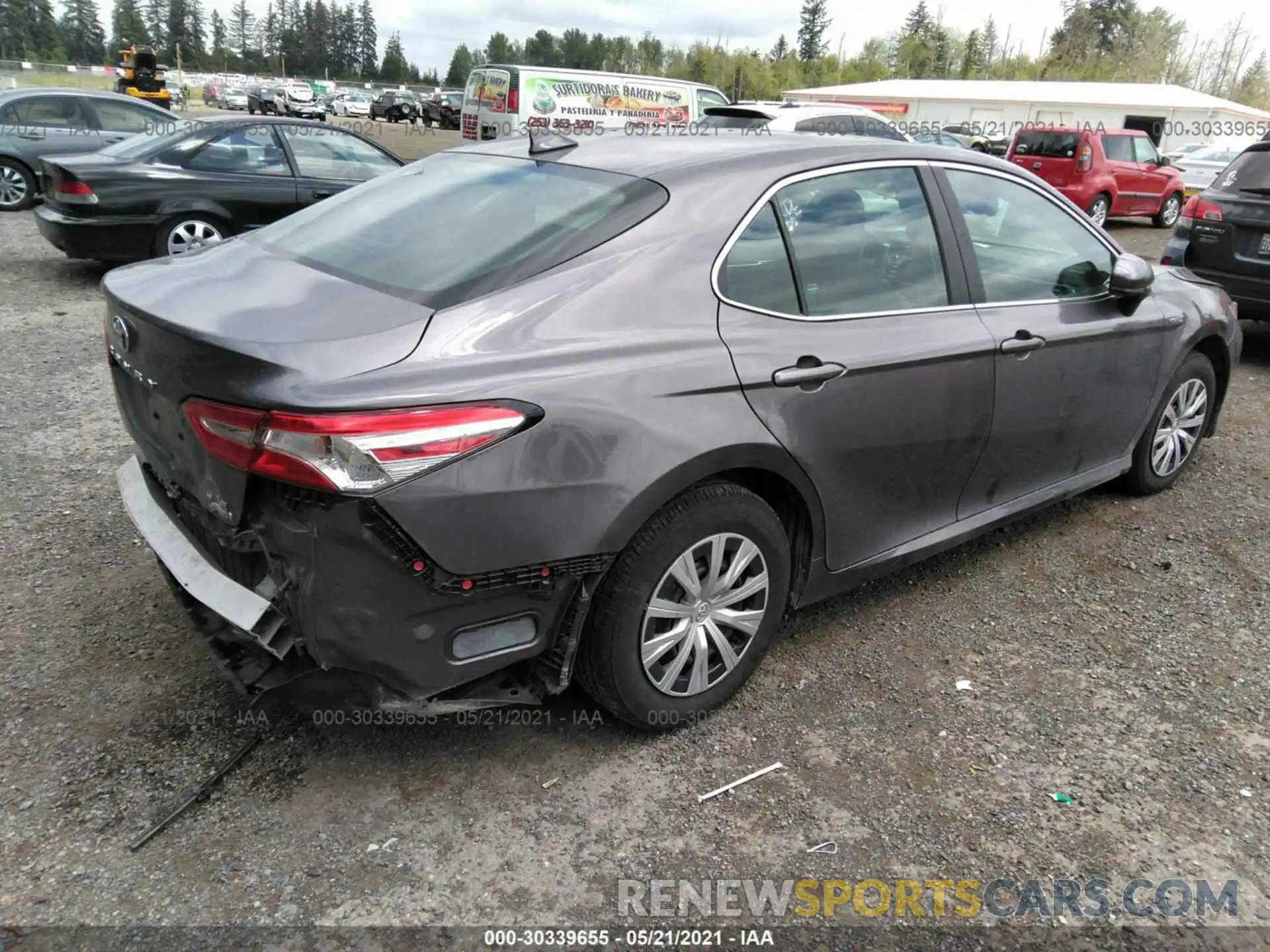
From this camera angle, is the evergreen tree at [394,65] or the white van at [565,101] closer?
the white van at [565,101]

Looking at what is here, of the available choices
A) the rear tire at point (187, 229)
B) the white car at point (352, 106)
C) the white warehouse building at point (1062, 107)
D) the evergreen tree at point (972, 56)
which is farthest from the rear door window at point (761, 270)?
the evergreen tree at point (972, 56)

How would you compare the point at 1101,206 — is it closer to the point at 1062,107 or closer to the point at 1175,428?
the point at 1175,428

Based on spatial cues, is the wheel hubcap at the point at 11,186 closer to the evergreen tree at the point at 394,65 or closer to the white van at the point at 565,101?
the white van at the point at 565,101

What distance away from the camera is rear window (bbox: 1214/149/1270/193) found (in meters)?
6.77

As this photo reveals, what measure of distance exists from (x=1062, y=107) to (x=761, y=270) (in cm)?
5159

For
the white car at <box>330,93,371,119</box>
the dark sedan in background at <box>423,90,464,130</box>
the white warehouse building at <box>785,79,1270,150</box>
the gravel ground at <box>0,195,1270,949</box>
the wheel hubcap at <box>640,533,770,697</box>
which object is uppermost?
the white warehouse building at <box>785,79,1270,150</box>

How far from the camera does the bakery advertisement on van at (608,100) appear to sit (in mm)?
16500

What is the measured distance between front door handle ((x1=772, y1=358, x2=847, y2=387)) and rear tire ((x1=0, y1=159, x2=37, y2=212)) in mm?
12607

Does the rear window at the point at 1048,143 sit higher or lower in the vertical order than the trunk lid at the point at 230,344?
higher

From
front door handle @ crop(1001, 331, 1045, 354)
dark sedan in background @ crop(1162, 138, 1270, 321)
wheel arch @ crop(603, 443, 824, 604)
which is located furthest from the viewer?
dark sedan in background @ crop(1162, 138, 1270, 321)

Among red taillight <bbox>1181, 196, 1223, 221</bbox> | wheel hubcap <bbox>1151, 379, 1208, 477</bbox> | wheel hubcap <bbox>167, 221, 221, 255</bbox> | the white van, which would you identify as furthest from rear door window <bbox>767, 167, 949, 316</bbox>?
the white van

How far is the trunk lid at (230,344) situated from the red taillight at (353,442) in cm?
4

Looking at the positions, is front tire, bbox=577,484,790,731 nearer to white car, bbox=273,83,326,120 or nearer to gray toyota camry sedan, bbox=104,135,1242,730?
gray toyota camry sedan, bbox=104,135,1242,730

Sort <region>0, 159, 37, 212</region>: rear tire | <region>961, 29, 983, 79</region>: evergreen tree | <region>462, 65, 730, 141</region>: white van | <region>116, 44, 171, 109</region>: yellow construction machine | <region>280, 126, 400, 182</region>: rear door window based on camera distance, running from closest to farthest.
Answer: <region>280, 126, 400, 182</region>: rear door window < <region>0, 159, 37, 212</region>: rear tire < <region>462, 65, 730, 141</region>: white van < <region>116, 44, 171, 109</region>: yellow construction machine < <region>961, 29, 983, 79</region>: evergreen tree
